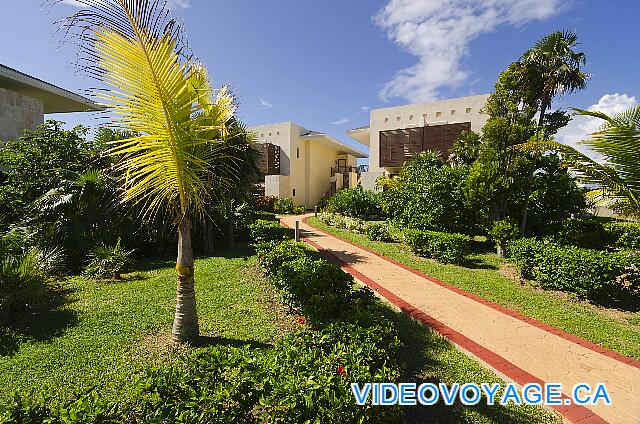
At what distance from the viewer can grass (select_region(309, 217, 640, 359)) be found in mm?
5453

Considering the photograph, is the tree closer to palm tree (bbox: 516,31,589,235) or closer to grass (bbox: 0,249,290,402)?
palm tree (bbox: 516,31,589,235)

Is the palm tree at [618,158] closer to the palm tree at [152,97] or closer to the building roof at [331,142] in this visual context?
the palm tree at [152,97]

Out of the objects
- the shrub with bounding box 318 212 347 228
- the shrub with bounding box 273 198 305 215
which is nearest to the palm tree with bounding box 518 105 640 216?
the shrub with bounding box 318 212 347 228

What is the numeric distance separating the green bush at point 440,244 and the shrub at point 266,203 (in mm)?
16183

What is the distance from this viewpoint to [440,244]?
10367 millimetres

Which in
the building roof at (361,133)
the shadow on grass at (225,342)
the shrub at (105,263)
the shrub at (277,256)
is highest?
the building roof at (361,133)

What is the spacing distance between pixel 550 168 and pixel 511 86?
353cm

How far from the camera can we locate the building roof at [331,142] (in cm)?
2956

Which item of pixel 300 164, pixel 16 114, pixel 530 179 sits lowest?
pixel 530 179

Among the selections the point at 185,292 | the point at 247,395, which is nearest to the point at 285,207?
the point at 185,292

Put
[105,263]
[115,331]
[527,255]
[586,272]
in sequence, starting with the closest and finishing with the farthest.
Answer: [115,331]
[586,272]
[527,255]
[105,263]

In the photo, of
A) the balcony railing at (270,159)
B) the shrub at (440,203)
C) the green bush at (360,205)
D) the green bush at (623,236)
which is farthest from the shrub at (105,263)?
the balcony railing at (270,159)

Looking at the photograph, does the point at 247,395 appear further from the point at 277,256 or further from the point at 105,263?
the point at 105,263

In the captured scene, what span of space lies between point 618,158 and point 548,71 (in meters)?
7.56
